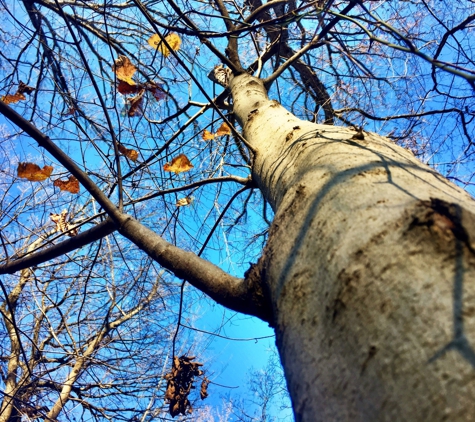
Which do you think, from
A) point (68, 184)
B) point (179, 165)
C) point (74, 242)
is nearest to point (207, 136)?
point (179, 165)

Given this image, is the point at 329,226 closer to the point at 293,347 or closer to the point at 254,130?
the point at 293,347

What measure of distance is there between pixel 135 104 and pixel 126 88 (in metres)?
0.17

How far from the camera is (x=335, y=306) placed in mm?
508

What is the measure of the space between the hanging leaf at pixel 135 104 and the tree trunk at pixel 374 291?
179 centimetres

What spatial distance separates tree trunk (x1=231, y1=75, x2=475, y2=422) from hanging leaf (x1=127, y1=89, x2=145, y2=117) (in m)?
1.79

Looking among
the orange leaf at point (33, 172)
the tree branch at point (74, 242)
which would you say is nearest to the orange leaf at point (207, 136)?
the orange leaf at point (33, 172)

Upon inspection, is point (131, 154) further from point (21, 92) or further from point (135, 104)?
point (21, 92)

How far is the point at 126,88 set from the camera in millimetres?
2363

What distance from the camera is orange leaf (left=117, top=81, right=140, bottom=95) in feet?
7.70

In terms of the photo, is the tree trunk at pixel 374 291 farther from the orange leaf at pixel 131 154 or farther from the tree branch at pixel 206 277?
the orange leaf at pixel 131 154

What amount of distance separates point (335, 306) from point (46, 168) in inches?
79.9

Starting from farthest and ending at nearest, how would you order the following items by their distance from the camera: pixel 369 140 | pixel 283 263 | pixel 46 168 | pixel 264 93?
pixel 46 168 → pixel 264 93 → pixel 369 140 → pixel 283 263

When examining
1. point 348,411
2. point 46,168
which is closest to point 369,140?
point 348,411

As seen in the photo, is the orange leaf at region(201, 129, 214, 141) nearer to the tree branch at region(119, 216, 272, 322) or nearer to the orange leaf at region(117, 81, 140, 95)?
the orange leaf at region(117, 81, 140, 95)
